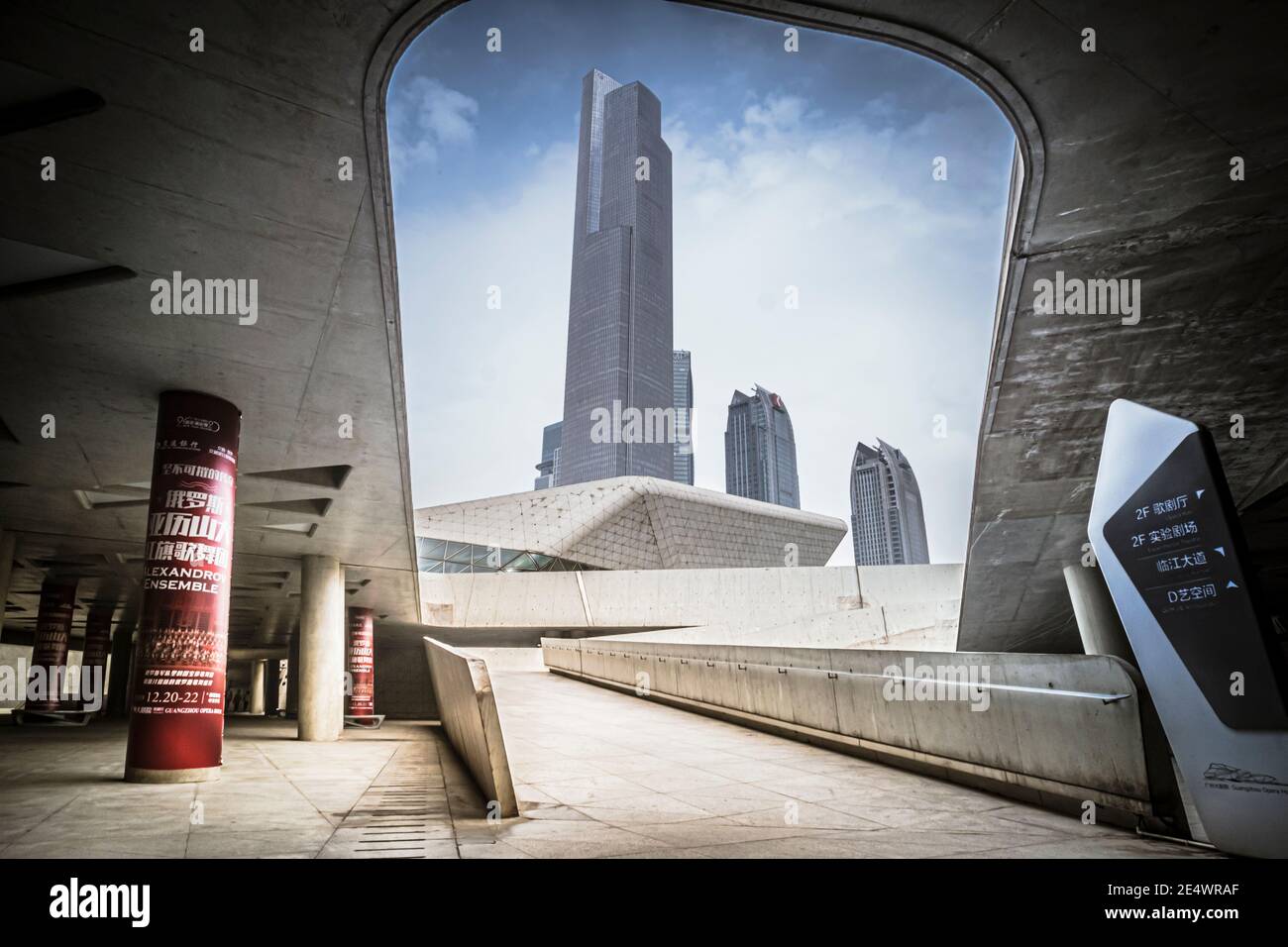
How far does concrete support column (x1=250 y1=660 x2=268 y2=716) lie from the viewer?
60625 millimetres

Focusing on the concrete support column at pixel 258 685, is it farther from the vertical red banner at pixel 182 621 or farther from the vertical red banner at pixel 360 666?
the vertical red banner at pixel 182 621

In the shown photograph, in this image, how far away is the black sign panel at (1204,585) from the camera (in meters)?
4.53

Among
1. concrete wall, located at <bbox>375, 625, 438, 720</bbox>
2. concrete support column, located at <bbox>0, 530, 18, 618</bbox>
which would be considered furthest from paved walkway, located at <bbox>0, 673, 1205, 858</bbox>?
concrete wall, located at <bbox>375, 625, 438, 720</bbox>

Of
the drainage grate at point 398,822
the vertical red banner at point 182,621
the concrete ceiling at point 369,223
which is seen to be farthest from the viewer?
the vertical red banner at point 182,621

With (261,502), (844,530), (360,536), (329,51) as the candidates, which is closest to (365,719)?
(360,536)

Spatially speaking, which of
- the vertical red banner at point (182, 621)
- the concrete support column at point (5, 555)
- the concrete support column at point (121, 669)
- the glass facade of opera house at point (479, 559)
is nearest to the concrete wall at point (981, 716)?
the vertical red banner at point (182, 621)

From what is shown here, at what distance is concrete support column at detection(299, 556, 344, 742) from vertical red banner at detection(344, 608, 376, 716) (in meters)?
7.27

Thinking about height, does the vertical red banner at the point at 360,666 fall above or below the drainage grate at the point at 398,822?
below

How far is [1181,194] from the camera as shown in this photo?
314 inches

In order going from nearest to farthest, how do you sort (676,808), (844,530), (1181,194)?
1. (676,808)
2. (1181,194)
3. (844,530)

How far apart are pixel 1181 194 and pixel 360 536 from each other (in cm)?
1782

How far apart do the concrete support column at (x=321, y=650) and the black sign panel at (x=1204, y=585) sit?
18142 mm
